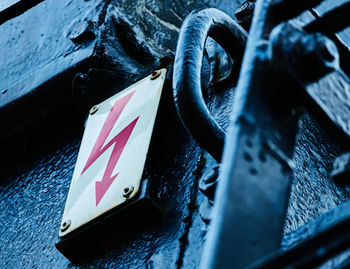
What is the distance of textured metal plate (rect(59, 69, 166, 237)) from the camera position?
1.47 metres

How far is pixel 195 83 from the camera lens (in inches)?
44.3

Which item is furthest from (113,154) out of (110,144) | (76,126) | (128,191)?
(76,126)

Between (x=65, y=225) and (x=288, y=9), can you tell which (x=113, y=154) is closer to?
(x=65, y=225)

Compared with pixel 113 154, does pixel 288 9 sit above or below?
above

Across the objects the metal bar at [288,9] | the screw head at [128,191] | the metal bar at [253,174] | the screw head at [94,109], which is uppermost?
the metal bar at [288,9]

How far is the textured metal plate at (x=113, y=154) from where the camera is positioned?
4.83ft

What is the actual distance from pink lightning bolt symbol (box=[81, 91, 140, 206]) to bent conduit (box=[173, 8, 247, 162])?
338mm

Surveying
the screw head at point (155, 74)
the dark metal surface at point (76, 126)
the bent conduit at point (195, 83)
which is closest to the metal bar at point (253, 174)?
the bent conduit at point (195, 83)

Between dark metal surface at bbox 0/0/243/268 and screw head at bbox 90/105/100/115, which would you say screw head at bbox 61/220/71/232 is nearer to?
dark metal surface at bbox 0/0/243/268

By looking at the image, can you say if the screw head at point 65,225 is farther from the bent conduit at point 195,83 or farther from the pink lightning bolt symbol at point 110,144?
the bent conduit at point 195,83

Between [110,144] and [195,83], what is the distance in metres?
0.53

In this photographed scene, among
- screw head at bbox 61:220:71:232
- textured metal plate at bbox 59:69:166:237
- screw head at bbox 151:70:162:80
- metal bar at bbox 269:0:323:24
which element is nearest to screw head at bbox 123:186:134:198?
textured metal plate at bbox 59:69:166:237

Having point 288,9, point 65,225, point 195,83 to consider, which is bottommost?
point 65,225

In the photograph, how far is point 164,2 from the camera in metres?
2.33
